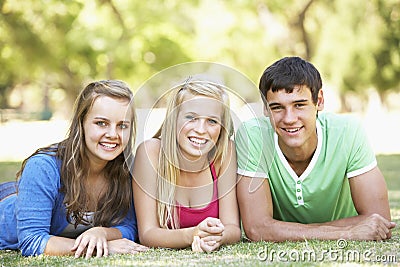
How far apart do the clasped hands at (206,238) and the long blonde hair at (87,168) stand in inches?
26.9

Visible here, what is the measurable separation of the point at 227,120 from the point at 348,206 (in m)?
1.10

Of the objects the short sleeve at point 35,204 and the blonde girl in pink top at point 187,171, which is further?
the blonde girl in pink top at point 187,171

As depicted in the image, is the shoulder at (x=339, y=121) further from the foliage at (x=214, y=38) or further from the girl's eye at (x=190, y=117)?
the foliage at (x=214, y=38)

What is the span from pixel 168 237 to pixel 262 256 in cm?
63

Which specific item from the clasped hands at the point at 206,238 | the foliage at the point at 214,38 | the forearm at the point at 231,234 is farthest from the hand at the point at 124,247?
the foliage at the point at 214,38

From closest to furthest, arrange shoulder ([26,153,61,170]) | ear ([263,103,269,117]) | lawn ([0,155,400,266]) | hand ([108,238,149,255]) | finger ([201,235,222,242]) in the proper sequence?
lawn ([0,155,400,266])
finger ([201,235,222,242])
hand ([108,238,149,255])
shoulder ([26,153,61,170])
ear ([263,103,269,117])

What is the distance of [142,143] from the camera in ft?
14.5

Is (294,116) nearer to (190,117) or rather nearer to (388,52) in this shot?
(190,117)

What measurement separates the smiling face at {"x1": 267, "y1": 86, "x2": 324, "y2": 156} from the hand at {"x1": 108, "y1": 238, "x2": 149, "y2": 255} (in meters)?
1.16

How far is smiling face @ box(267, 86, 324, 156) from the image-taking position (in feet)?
14.5

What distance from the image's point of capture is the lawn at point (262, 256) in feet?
11.8

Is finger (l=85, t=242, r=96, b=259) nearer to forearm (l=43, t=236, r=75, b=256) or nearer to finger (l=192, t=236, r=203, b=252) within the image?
forearm (l=43, t=236, r=75, b=256)

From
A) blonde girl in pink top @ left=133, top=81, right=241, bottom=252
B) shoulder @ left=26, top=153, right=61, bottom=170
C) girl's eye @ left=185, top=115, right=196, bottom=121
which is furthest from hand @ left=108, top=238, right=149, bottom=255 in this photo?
girl's eye @ left=185, top=115, right=196, bottom=121

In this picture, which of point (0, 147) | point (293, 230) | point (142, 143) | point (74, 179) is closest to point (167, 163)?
point (142, 143)
